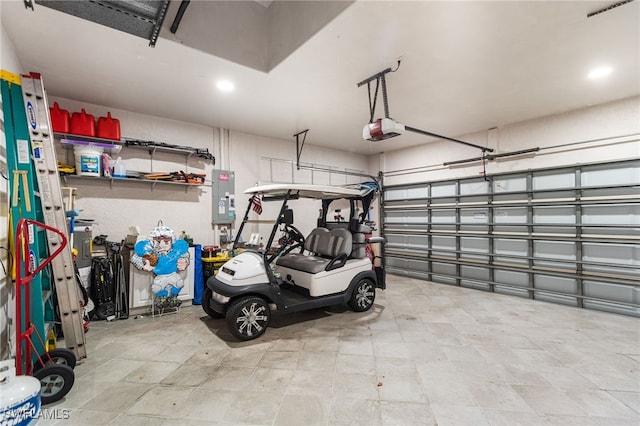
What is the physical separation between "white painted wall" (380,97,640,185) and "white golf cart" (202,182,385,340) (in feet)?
9.97

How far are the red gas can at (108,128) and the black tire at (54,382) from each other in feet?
10.7

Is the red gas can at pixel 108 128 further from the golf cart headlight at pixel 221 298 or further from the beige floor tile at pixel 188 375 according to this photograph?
the beige floor tile at pixel 188 375

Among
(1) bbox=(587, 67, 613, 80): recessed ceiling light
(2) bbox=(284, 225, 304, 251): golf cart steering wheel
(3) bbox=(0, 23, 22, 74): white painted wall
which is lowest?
(2) bbox=(284, 225, 304, 251): golf cart steering wheel

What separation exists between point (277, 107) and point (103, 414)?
4166 millimetres

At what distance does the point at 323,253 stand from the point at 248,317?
166 centimetres

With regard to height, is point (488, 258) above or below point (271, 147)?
below

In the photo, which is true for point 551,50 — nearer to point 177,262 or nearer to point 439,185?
point 439,185

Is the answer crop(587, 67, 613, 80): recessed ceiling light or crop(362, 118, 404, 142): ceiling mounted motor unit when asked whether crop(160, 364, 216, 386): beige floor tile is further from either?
crop(587, 67, 613, 80): recessed ceiling light

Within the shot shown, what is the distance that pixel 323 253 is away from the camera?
4.56 metres

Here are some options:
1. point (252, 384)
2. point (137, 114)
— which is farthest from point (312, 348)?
point (137, 114)

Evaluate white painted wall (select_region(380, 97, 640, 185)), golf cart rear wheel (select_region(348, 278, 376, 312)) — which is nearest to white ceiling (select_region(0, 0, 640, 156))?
white painted wall (select_region(380, 97, 640, 185))

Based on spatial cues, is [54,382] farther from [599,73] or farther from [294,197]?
[599,73]

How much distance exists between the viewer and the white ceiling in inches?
97.7

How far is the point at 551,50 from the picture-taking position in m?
3.01
